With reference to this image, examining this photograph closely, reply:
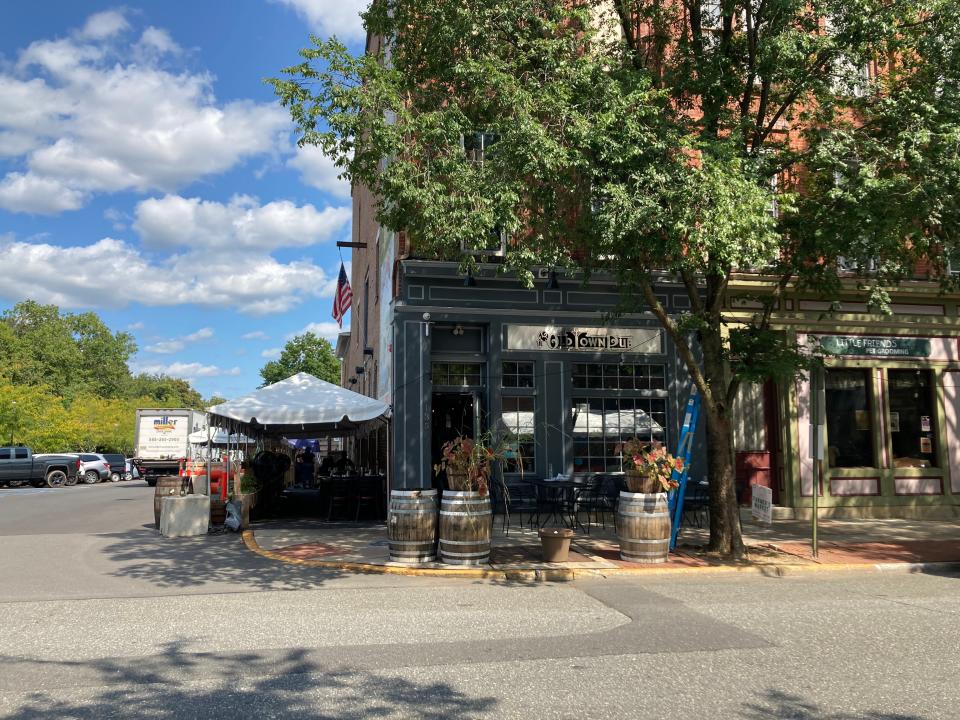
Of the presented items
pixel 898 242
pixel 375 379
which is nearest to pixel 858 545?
pixel 898 242

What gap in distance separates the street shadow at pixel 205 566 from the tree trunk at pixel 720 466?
5.48 metres

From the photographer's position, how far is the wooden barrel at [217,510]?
14180 millimetres

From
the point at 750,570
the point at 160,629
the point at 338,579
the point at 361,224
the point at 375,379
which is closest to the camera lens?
→ the point at 160,629

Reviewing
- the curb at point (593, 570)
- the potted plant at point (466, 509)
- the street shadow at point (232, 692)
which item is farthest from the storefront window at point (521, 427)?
the street shadow at point (232, 692)

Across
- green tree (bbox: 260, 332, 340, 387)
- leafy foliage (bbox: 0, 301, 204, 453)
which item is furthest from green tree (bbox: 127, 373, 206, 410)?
green tree (bbox: 260, 332, 340, 387)

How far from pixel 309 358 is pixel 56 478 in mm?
41265

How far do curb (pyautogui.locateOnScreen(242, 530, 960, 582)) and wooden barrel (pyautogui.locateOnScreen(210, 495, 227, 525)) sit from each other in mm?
3616

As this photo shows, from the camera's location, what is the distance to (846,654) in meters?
5.96

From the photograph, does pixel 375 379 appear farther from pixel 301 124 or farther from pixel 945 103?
pixel 945 103

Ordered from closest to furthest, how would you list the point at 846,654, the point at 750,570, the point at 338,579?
the point at 846,654 → the point at 338,579 → the point at 750,570

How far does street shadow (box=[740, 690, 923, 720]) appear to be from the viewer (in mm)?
4539

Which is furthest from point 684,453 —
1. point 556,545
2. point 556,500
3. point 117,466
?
point 117,466

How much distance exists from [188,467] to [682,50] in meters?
13.1

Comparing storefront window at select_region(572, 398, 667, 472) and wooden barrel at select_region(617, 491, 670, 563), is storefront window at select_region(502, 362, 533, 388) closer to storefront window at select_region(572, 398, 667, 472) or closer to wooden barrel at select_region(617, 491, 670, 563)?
storefront window at select_region(572, 398, 667, 472)
